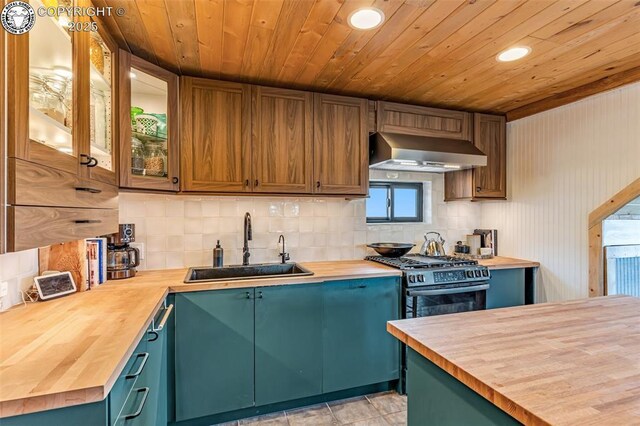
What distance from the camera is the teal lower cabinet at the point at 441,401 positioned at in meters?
0.87

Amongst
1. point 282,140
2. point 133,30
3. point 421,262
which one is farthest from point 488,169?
point 133,30

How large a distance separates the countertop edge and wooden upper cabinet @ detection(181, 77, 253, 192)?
1610 millimetres

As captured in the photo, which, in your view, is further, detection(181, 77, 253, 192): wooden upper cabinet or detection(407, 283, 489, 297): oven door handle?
detection(407, 283, 489, 297): oven door handle

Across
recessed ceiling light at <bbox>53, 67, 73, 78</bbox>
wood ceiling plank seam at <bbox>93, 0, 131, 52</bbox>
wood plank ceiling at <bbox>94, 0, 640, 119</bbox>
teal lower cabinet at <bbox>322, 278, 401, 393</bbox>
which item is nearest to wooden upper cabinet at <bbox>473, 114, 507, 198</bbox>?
wood plank ceiling at <bbox>94, 0, 640, 119</bbox>

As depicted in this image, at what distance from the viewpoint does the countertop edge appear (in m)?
0.69

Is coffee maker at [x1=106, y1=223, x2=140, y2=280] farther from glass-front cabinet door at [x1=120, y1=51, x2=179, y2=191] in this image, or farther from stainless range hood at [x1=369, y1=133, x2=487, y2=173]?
stainless range hood at [x1=369, y1=133, x2=487, y2=173]

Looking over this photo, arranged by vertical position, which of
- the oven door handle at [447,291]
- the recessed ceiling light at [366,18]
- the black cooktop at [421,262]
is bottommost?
the oven door handle at [447,291]

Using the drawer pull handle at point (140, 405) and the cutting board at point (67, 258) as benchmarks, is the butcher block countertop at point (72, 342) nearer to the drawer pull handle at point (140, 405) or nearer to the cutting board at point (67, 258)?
the cutting board at point (67, 258)

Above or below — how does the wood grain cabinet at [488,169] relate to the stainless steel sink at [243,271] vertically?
above

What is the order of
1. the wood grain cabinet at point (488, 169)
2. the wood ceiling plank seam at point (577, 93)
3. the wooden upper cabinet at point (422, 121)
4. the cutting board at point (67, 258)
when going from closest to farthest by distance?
the cutting board at point (67, 258), the wood ceiling plank seam at point (577, 93), the wooden upper cabinet at point (422, 121), the wood grain cabinet at point (488, 169)

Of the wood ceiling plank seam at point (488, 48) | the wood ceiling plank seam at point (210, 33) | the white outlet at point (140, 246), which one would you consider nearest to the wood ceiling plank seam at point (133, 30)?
the wood ceiling plank seam at point (210, 33)

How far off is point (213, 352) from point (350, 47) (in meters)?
1.97

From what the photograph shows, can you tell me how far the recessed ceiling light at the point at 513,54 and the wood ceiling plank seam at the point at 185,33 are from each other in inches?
67.4

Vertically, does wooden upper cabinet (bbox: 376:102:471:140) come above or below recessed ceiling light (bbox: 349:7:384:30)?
below
